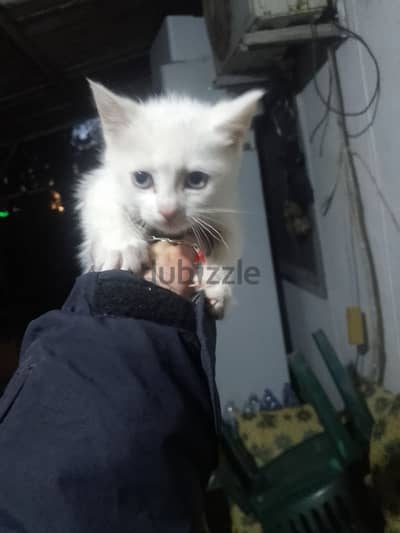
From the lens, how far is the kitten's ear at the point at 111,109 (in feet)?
2.85

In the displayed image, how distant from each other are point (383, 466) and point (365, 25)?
4.13 ft

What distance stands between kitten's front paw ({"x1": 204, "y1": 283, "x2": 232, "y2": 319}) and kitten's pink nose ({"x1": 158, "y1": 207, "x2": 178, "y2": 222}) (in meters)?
0.16

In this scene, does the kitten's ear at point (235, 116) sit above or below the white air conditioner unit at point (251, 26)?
below

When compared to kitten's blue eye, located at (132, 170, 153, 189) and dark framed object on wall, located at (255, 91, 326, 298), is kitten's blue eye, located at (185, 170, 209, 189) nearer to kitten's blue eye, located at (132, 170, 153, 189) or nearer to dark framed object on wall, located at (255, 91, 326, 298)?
kitten's blue eye, located at (132, 170, 153, 189)

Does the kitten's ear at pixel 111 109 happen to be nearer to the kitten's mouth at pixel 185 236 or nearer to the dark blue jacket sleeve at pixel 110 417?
the kitten's mouth at pixel 185 236

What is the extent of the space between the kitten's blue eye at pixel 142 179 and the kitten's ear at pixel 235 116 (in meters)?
0.19

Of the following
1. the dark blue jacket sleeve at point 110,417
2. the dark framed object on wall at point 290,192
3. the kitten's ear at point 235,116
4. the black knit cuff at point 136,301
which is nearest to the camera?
the dark blue jacket sleeve at point 110,417

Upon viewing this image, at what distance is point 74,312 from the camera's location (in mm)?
614

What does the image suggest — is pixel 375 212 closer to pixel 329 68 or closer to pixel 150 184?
pixel 329 68

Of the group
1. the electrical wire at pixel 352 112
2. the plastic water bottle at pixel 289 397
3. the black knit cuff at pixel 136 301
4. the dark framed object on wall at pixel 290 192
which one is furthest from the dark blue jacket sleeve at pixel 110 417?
the plastic water bottle at pixel 289 397

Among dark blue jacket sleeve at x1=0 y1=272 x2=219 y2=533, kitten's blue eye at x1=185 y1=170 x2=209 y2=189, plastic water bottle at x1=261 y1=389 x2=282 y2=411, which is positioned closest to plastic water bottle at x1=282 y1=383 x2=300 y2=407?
plastic water bottle at x1=261 y1=389 x2=282 y2=411

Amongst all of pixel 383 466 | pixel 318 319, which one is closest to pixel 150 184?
pixel 383 466

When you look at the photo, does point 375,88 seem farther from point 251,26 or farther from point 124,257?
point 124,257

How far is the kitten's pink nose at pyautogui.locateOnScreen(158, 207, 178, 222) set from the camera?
2.80ft
